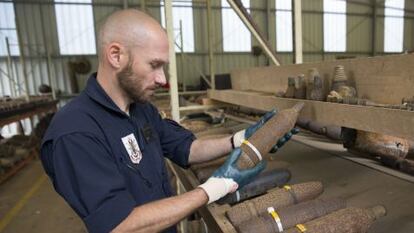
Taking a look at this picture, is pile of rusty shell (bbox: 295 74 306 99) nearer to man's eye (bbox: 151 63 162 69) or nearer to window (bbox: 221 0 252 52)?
man's eye (bbox: 151 63 162 69)

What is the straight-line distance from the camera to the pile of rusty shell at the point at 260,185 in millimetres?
1287

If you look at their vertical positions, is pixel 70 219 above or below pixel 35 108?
below

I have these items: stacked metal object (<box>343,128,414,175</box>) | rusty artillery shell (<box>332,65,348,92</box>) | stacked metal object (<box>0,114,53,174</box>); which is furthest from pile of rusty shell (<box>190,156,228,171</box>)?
stacked metal object (<box>0,114,53,174</box>)

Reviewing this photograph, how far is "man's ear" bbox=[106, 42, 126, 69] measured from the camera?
1134mm

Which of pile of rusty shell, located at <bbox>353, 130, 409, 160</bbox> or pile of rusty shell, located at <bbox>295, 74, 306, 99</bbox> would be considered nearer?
pile of rusty shell, located at <bbox>295, 74, 306, 99</bbox>

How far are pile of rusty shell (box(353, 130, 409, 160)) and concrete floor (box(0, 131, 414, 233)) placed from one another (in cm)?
12

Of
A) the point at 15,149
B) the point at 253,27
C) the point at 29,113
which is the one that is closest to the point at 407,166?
the point at 253,27

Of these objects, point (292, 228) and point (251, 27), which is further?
point (251, 27)

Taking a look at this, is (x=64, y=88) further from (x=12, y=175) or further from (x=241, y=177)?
(x=241, y=177)

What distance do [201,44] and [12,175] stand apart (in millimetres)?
7710

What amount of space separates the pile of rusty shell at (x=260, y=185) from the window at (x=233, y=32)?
1025 centimetres

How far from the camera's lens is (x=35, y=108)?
5996 mm

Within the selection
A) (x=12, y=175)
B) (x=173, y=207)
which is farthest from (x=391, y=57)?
(x=12, y=175)

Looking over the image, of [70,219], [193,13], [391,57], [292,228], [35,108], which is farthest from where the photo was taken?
[193,13]
